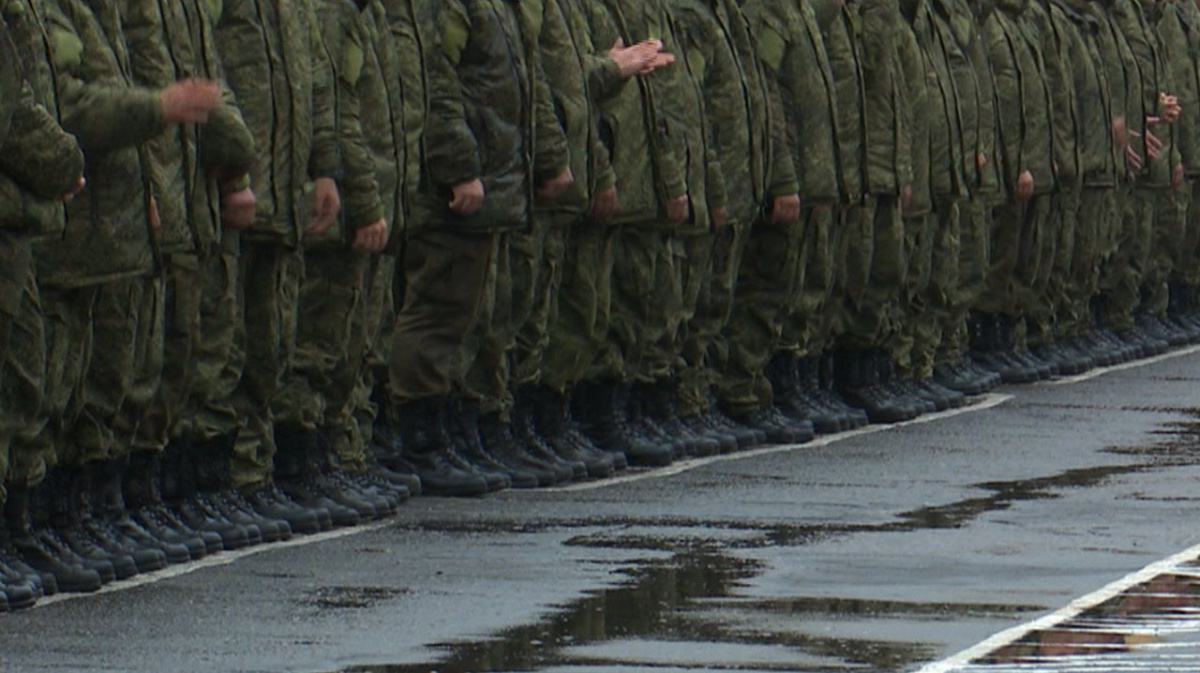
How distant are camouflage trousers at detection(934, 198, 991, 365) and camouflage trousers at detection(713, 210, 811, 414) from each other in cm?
286

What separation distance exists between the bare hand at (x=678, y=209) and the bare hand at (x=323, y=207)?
324 cm

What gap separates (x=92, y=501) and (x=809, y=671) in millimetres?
3000

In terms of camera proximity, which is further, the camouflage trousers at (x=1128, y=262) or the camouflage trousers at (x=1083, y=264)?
the camouflage trousers at (x=1128, y=262)

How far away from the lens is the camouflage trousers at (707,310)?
16938 millimetres

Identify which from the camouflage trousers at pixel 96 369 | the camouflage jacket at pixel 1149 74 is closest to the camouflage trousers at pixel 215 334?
the camouflage trousers at pixel 96 369

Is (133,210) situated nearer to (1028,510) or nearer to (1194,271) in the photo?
(1028,510)

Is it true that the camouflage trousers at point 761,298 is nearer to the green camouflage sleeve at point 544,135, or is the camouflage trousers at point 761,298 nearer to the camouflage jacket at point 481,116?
the green camouflage sleeve at point 544,135

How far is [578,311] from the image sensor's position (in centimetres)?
1567

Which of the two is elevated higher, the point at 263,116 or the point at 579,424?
the point at 263,116

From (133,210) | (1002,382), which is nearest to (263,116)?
(133,210)

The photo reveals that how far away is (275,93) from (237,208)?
58 centimetres

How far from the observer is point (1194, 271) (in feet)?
90.9

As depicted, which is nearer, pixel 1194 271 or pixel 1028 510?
pixel 1028 510

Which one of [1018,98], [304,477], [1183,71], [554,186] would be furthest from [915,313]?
[304,477]
